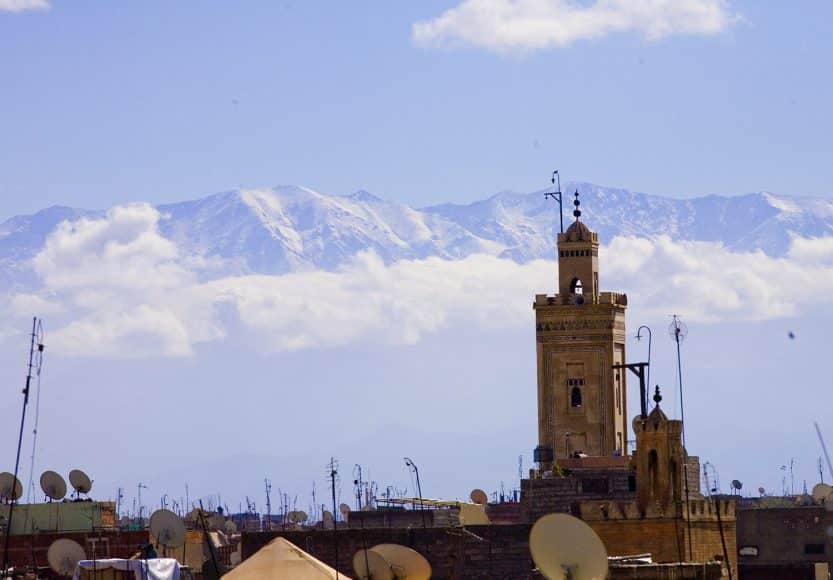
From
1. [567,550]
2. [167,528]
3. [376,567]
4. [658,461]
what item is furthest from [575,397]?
[567,550]

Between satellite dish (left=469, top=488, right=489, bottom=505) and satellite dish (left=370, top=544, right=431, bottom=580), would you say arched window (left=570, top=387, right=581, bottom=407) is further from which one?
satellite dish (left=370, top=544, right=431, bottom=580)

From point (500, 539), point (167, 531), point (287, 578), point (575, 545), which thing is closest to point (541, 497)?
point (500, 539)

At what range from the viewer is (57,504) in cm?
7969

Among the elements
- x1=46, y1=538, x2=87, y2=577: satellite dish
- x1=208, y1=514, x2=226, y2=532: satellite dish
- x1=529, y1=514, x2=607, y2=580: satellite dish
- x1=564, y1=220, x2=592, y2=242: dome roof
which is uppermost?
x1=564, y1=220, x2=592, y2=242: dome roof

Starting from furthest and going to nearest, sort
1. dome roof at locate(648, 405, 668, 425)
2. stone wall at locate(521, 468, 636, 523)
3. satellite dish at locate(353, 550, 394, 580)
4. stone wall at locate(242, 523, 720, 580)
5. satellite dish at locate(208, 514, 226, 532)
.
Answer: satellite dish at locate(208, 514, 226, 532)
stone wall at locate(521, 468, 636, 523)
stone wall at locate(242, 523, 720, 580)
dome roof at locate(648, 405, 668, 425)
satellite dish at locate(353, 550, 394, 580)

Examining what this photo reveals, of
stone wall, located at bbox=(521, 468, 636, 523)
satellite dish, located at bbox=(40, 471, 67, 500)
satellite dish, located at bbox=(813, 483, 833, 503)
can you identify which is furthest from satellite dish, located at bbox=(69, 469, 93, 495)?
satellite dish, located at bbox=(813, 483, 833, 503)

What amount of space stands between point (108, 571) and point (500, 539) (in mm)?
25314

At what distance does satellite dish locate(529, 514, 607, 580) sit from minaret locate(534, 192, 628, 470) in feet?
192

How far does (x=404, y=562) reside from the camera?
51.6m

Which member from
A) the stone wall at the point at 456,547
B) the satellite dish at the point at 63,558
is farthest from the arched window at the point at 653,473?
the satellite dish at the point at 63,558

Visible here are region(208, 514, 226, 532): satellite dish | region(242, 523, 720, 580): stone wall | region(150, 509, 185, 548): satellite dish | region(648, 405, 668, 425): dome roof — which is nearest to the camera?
region(150, 509, 185, 548): satellite dish

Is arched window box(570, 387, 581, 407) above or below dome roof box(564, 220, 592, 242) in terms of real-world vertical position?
below

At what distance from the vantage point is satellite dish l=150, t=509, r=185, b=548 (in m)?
57.5

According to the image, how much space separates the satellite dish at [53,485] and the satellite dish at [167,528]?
18.2m
